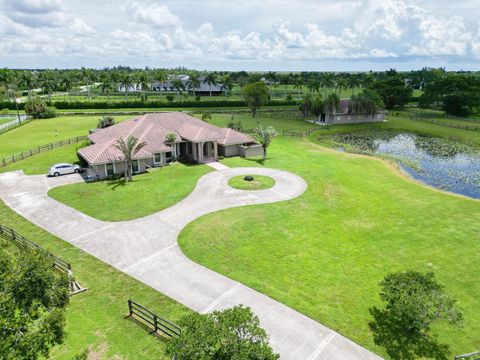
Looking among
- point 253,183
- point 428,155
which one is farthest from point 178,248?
point 428,155

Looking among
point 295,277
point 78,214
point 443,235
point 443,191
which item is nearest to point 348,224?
point 443,235

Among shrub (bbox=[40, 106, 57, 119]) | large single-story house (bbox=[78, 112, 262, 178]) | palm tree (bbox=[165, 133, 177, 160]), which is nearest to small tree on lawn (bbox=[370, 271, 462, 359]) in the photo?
large single-story house (bbox=[78, 112, 262, 178])

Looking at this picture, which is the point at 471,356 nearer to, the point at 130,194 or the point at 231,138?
the point at 130,194

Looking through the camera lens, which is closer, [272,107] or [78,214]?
[78,214]

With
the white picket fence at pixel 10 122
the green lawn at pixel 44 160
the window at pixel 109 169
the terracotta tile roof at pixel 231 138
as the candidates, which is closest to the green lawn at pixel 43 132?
the white picket fence at pixel 10 122

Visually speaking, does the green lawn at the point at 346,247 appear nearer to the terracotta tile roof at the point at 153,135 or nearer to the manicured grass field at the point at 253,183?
the manicured grass field at the point at 253,183

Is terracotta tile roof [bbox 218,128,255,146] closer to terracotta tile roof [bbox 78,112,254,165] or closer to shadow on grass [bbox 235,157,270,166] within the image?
terracotta tile roof [bbox 78,112,254,165]

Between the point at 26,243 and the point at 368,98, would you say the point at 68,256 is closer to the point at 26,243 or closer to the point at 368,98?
the point at 26,243
